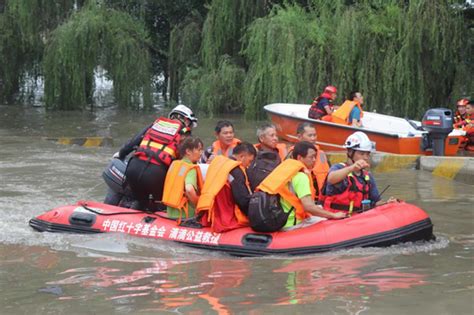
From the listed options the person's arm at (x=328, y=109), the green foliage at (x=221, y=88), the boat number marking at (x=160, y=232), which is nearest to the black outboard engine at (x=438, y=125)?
the person's arm at (x=328, y=109)

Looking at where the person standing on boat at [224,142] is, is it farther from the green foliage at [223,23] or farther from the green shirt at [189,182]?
the green foliage at [223,23]

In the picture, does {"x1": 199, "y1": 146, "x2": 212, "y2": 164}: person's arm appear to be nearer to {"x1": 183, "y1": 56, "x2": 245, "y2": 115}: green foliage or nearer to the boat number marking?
the boat number marking

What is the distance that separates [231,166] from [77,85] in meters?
15.3

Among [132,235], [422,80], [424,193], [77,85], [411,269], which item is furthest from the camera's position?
[77,85]

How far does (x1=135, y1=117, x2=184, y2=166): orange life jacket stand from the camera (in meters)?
8.24

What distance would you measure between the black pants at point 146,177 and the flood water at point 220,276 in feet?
2.05

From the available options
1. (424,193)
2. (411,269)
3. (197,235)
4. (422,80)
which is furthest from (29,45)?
(411,269)

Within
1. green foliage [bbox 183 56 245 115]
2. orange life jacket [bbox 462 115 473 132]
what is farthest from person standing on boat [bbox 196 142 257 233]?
green foliage [bbox 183 56 245 115]

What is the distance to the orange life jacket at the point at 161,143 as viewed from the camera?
8242 mm

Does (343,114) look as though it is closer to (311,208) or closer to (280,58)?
(280,58)

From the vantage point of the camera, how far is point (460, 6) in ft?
56.9

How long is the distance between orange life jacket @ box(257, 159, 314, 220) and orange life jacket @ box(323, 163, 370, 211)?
1.51 feet

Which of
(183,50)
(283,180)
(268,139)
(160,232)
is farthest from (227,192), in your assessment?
(183,50)

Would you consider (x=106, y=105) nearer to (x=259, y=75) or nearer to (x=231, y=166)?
(x=259, y=75)
